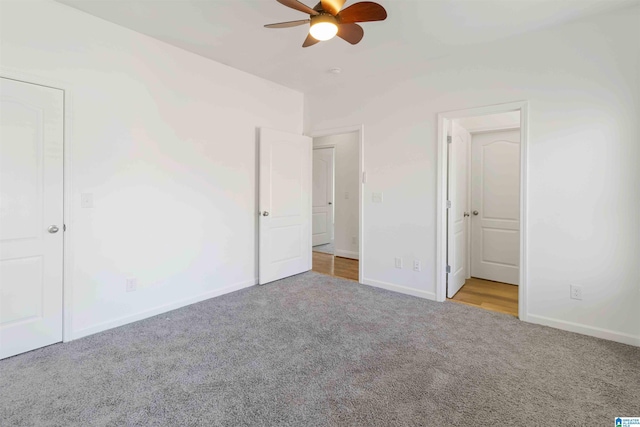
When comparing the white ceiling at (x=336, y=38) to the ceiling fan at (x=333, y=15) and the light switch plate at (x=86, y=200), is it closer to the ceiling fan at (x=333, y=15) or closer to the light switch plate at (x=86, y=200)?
the ceiling fan at (x=333, y=15)

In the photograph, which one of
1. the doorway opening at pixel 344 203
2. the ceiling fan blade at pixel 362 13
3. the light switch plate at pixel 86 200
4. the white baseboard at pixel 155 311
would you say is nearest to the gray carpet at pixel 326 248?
the doorway opening at pixel 344 203

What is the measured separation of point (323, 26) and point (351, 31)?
0.95 ft

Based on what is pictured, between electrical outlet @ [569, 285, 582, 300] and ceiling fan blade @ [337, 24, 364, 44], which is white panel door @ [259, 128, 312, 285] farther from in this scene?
electrical outlet @ [569, 285, 582, 300]

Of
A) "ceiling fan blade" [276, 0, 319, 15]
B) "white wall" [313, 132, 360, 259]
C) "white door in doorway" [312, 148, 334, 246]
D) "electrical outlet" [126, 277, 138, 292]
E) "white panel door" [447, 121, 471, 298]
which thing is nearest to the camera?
Answer: "ceiling fan blade" [276, 0, 319, 15]

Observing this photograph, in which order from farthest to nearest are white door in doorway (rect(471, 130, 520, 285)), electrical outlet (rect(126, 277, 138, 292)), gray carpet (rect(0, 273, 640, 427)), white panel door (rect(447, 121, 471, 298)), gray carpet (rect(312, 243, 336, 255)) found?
gray carpet (rect(312, 243, 336, 255)), white door in doorway (rect(471, 130, 520, 285)), white panel door (rect(447, 121, 471, 298)), electrical outlet (rect(126, 277, 138, 292)), gray carpet (rect(0, 273, 640, 427))

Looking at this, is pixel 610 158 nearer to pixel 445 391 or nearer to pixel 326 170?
pixel 445 391

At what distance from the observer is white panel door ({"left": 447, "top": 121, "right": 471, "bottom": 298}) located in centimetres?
346

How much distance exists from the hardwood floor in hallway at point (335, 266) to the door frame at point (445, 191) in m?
1.21

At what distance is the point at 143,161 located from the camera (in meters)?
2.88

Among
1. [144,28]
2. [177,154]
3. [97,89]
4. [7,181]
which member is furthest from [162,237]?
[144,28]

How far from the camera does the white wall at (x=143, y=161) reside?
2.45 metres

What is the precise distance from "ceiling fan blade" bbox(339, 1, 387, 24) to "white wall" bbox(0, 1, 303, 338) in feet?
6.21

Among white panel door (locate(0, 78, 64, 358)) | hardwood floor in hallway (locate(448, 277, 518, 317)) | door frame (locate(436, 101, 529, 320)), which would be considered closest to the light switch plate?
white panel door (locate(0, 78, 64, 358))

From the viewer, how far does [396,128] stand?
12.0ft
